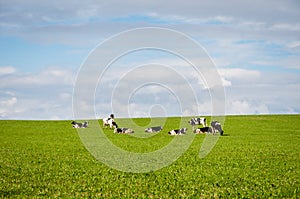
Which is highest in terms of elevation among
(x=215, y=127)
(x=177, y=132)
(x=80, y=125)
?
(x=80, y=125)

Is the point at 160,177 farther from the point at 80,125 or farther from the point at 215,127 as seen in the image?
the point at 80,125

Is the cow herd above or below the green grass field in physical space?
above

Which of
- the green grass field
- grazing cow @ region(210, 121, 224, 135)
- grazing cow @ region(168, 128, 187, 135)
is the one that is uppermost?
grazing cow @ region(210, 121, 224, 135)

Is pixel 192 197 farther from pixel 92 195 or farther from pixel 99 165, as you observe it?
pixel 99 165

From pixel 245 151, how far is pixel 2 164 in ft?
54.7

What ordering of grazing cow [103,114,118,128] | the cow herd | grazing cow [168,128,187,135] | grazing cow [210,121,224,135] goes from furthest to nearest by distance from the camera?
grazing cow [103,114,118,128] → grazing cow [210,121,224,135] → the cow herd → grazing cow [168,128,187,135]

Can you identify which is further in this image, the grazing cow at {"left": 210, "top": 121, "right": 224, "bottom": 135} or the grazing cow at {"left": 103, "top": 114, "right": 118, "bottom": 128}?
the grazing cow at {"left": 103, "top": 114, "right": 118, "bottom": 128}

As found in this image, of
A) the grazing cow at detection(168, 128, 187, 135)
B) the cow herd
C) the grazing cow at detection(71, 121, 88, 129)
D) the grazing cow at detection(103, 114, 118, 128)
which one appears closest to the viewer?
the grazing cow at detection(168, 128, 187, 135)

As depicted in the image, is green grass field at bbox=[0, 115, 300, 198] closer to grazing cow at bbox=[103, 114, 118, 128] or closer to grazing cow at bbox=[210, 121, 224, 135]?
grazing cow at bbox=[210, 121, 224, 135]

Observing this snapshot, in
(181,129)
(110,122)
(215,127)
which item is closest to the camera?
(181,129)

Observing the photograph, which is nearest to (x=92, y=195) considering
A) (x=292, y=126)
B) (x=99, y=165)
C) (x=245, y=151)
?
(x=99, y=165)

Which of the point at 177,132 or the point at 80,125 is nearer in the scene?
the point at 177,132

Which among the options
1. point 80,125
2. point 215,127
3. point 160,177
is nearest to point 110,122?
point 80,125

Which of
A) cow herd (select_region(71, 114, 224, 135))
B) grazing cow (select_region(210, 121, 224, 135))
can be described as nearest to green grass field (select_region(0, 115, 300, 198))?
cow herd (select_region(71, 114, 224, 135))
